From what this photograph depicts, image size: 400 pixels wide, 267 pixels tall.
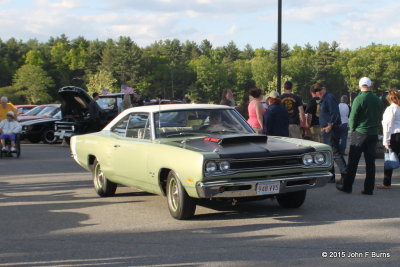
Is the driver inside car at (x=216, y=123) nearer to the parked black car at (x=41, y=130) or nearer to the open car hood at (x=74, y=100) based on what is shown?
the open car hood at (x=74, y=100)

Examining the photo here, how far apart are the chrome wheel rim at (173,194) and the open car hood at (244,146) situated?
50cm

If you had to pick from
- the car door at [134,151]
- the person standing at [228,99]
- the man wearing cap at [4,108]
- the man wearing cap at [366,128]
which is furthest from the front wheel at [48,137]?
the man wearing cap at [366,128]

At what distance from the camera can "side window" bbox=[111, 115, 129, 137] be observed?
977 cm

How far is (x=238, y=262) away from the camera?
574 centimetres

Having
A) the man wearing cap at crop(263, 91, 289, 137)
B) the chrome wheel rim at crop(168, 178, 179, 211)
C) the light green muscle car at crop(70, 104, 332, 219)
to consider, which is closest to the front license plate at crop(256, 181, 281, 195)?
the light green muscle car at crop(70, 104, 332, 219)

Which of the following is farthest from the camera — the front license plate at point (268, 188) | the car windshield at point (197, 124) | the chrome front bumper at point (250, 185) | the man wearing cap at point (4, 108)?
the man wearing cap at point (4, 108)

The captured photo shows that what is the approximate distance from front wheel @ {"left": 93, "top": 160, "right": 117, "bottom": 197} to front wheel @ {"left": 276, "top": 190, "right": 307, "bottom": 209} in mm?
2848

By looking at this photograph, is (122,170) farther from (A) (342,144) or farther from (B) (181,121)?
(A) (342,144)

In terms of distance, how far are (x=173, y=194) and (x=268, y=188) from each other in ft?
4.04

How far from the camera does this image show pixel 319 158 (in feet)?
26.9

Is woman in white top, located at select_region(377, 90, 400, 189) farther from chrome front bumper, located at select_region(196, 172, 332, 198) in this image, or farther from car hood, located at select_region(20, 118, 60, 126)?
car hood, located at select_region(20, 118, 60, 126)

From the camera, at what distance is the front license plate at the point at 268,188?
7.68 meters

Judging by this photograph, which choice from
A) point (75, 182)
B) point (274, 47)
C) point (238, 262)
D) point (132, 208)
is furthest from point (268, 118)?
point (274, 47)

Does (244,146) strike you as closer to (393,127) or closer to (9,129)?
(393,127)
